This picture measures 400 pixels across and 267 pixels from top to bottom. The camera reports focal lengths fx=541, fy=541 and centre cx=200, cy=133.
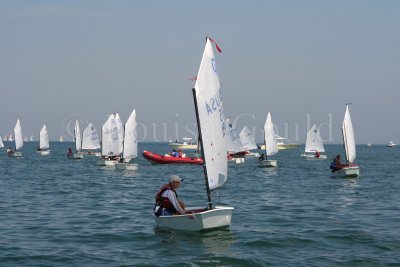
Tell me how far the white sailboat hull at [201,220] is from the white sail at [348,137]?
29729 mm

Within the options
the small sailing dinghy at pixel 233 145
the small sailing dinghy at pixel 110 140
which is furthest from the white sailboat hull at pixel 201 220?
the small sailing dinghy at pixel 233 145

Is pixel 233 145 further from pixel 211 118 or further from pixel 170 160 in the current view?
pixel 211 118

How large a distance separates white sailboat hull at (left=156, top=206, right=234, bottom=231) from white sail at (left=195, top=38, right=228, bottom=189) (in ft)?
4.20

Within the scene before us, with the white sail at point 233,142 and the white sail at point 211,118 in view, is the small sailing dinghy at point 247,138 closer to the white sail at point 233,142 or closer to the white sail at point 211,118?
the white sail at point 233,142

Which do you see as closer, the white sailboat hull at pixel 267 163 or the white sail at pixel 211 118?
the white sail at pixel 211 118

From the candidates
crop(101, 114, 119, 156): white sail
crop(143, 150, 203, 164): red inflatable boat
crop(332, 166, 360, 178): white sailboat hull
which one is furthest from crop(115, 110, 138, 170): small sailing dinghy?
crop(332, 166, 360, 178): white sailboat hull

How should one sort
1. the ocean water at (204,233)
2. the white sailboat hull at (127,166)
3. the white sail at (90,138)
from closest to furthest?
the ocean water at (204,233) < the white sailboat hull at (127,166) < the white sail at (90,138)

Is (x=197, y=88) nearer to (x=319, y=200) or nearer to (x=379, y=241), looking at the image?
(x=379, y=241)

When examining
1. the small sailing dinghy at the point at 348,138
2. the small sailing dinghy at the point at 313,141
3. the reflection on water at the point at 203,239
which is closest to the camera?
the reflection on water at the point at 203,239

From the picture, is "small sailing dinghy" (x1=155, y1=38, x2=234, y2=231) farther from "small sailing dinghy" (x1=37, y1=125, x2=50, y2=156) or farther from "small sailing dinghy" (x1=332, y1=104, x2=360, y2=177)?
"small sailing dinghy" (x1=37, y1=125, x2=50, y2=156)

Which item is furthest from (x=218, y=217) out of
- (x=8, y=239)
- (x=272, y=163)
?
(x=272, y=163)

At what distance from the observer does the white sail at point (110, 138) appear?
60.5m

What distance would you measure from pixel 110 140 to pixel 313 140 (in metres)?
43.1

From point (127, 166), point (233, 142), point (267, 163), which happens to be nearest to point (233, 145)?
point (233, 142)
